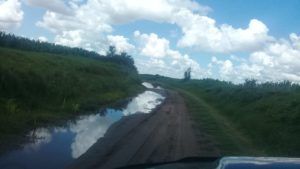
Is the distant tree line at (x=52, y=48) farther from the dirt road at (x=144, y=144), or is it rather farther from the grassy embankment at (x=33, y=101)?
the dirt road at (x=144, y=144)

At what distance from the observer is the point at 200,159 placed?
5844 mm

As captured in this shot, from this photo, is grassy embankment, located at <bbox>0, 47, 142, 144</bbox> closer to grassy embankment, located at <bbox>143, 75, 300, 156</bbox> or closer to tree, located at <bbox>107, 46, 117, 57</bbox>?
grassy embankment, located at <bbox>143, 75, 300, 156</bbox>

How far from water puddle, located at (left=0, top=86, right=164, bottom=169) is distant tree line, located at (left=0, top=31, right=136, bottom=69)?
127 feet

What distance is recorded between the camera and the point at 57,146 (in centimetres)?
1366

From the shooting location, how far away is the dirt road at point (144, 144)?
12.1 m

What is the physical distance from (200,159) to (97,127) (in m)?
12.7

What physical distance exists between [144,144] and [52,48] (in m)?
58.2

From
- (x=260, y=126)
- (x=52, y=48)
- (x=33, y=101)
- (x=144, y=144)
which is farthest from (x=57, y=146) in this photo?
(x=52, y=48)

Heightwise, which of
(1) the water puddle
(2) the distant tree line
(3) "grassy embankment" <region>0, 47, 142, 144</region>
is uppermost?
(2) the distant tree line

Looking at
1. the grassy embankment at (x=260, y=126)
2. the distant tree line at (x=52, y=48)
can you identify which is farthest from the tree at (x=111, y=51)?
the grassy embankment at (x=260, y=126)

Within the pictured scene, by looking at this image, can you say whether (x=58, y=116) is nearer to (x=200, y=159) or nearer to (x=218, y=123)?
(x=218, y=123)

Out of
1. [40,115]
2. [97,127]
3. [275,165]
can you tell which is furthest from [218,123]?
[275,165]

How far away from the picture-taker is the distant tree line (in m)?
56.3

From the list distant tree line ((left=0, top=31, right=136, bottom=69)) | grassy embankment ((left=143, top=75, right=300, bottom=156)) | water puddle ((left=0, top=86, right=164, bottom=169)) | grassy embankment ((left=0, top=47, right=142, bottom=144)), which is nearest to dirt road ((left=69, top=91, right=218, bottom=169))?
water puddle ((left=0, top=86, right=164, bottom=169))
